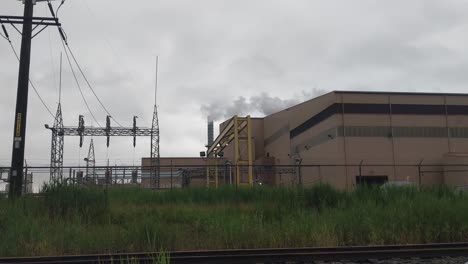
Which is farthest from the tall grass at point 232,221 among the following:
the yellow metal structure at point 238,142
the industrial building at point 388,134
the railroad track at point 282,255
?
the industrial building at point 388,134

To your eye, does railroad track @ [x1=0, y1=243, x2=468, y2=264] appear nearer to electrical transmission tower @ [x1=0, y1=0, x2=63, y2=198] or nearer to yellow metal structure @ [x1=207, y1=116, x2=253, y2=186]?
electrical transmission tower @ [x1=0, y1=0, x2=63, y2=198]

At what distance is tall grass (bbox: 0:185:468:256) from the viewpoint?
1329 cm

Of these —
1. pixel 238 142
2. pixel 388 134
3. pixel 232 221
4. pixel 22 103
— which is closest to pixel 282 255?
pixel 232 221

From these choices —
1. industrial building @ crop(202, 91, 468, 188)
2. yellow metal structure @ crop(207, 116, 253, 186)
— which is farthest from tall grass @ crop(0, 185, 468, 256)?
industrial building @ crop(202, 91, 468, 188)

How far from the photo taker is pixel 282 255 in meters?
11.9

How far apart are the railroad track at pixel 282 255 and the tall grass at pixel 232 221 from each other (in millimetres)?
1072

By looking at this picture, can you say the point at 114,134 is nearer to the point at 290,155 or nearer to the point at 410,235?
Result: the point at 290,155

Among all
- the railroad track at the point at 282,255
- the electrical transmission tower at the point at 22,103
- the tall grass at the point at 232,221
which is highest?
the electrical transmission tower at the point at 22,103

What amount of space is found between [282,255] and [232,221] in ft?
11.3

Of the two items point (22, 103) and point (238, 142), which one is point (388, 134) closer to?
point (238, 142)

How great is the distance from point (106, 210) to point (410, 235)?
34.3 feet

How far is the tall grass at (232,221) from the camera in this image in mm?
13289

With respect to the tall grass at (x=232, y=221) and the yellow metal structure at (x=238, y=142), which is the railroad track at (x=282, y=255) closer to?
the tall grass at (x=232, y=221)

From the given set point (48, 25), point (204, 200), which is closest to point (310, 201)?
point (204, 200)
